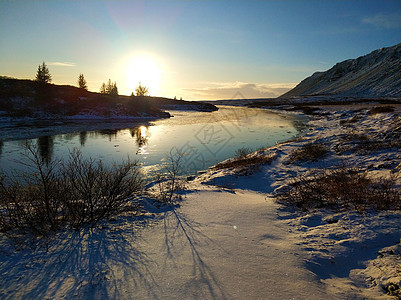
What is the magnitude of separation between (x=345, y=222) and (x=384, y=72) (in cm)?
13136

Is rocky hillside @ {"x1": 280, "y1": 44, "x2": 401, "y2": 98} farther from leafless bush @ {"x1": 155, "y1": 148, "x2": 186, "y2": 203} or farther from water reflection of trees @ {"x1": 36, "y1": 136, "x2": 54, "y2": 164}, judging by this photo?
water reflection of trees @ {"x1": 36, "y1": 136, "x2": 54, "y2": 164}

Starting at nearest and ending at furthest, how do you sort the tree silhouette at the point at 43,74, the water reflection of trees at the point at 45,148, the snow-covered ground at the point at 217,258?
the snow-covered ground at the point at 217,258 → the water reflection of trees at the point at 45,148 → the tree silhouette at the point at 43,74

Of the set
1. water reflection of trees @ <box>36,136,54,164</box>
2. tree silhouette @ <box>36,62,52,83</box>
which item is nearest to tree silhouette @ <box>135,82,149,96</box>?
tree silhouette @ <box>36,62,52,83</box>

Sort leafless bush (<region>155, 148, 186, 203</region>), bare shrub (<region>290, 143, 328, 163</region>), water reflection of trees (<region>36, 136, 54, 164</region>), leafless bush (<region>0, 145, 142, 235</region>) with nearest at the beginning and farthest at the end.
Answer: leafless bush (<region>0, 145, 142, 235</region>)
leafless bush (<region>155, 148, 186, 203</region>)
bare shrub (<region>290, 143, 328, 163</region>)
water reflection of trees (<region>36, 136, 54, 164</region>)

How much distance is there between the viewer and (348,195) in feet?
20.3

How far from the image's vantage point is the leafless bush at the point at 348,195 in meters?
5.46

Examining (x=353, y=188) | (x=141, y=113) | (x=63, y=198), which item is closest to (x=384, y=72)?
(x=141, y=113)

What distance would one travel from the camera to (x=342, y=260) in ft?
13.0

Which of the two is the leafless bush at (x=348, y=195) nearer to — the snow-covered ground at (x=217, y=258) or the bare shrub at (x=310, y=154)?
the snow-covered ground at (x=217, y=258)

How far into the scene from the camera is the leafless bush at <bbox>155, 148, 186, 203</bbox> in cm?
782

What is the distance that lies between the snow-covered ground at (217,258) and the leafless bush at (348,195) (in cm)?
45

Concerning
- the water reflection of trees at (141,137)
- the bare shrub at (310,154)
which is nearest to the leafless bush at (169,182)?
the water reflection of trees at (141,137)

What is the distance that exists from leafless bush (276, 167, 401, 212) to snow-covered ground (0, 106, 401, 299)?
453mm

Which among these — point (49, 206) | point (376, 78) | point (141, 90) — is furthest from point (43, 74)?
point (376, 78)
